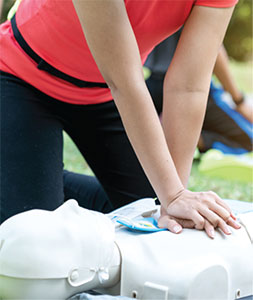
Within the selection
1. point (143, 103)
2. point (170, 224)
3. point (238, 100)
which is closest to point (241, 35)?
point (238, 100)

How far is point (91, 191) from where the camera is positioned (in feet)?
6.34

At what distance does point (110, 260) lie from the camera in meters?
0.99

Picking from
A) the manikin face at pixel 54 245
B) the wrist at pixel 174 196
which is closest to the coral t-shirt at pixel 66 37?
the wrist at pixel 174 196

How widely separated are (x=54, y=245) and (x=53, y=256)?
2cm

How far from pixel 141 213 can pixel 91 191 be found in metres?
0.69

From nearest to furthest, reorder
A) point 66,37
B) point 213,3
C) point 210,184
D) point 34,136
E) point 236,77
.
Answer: point 213,3 < point 66,37 < point 34,136 < point 210,184 < point 236,77

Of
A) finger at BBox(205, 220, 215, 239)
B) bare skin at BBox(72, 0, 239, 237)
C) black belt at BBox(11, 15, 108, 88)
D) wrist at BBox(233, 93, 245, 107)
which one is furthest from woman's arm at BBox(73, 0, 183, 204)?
wrist at BBox(233, 93, 245, 107)

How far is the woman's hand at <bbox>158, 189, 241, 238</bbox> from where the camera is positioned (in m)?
1.09

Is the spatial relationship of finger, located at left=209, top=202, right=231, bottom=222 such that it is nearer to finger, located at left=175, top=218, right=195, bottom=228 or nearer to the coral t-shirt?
finger, located at left=175, top=218, right=195, bottom=228

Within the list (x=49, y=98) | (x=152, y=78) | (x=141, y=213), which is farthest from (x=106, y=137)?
(x=152, y=78)

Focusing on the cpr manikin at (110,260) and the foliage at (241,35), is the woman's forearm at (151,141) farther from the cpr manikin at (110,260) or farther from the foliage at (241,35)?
the foliage at (241,35)

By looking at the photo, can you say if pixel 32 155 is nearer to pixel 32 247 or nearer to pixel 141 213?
pixel 141 213

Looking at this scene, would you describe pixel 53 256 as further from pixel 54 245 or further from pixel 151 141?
pixel 151 141

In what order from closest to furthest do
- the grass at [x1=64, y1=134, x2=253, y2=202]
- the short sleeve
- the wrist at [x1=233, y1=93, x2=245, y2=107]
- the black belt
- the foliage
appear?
the short sleeve
the black belt
the grass at [x1=64, y1=134, x2=253, y2=202]
the wrist at [x1=233, y1=93, x2=245, y2=107]
the foliage
